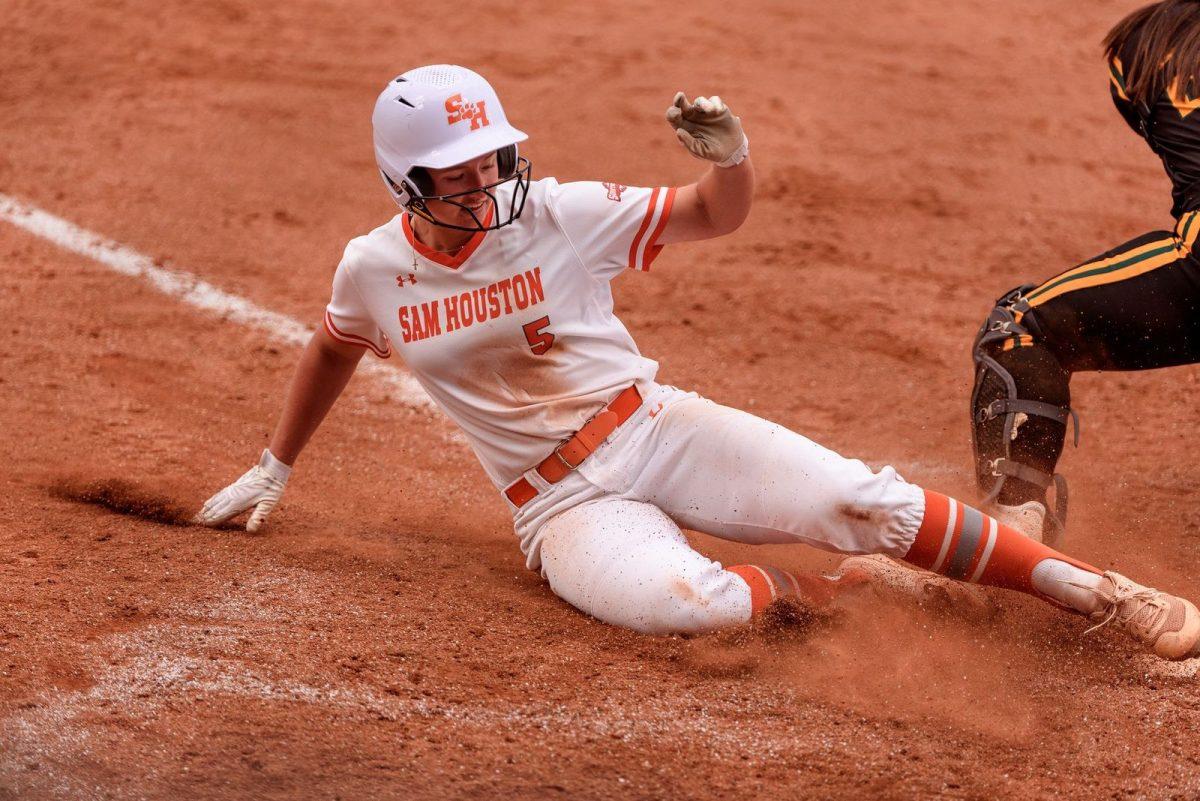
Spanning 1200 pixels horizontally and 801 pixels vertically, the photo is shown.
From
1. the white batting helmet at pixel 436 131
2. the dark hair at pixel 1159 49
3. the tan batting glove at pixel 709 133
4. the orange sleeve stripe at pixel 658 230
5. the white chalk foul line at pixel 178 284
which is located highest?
the dark hair at pixel 1159 49

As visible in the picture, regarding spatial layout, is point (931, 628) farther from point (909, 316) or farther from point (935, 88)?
point (935, 88)

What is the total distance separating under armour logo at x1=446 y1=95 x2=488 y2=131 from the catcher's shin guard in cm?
173

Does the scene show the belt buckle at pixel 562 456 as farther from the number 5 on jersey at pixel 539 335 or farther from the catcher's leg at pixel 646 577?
the number 5 on jersey at pixel 539 335

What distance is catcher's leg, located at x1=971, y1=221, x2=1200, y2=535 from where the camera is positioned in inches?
165

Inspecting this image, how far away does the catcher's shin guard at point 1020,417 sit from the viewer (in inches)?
166

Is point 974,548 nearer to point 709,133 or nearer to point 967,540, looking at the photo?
point 967,540

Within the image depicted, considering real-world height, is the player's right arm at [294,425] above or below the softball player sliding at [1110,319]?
below

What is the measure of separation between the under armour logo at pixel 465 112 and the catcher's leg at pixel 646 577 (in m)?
1.08

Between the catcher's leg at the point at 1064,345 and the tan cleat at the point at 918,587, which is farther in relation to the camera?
the catcher's leg at the point at 1064,345

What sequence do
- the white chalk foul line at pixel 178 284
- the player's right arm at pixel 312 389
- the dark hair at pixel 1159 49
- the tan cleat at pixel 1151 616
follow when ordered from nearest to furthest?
the tan cleat at pixel 1151 616
the player's right arm at pixel 312 389
the dark hair at pixel 1159 49
the white chalk foul line at pixel 178 284

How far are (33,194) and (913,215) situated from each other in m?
4.51

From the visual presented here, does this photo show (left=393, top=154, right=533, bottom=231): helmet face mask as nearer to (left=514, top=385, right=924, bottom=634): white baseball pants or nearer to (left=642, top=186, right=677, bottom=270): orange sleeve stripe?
(left=642, top=186, right=677, bottom=270): orange sleeve stripe

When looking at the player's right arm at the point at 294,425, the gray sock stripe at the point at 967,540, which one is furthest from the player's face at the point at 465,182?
the gray sock stripe at the point at 967,540

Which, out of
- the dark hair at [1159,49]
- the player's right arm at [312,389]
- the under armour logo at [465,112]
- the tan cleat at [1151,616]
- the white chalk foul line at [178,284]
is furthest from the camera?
the white chalk foul line at [178,284]
